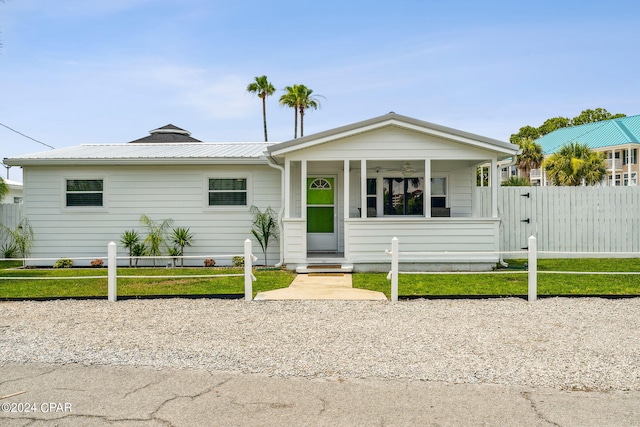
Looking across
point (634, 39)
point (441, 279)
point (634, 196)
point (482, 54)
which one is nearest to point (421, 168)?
point (441, 279)

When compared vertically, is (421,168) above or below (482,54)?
below

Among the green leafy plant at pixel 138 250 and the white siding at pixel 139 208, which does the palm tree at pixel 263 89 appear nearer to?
the white siding at pixel 139 208

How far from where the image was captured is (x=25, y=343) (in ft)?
19.0

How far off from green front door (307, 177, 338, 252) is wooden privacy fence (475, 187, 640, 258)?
4.28m

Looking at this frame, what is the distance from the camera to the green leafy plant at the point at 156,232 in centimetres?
1327

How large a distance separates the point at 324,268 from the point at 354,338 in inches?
226

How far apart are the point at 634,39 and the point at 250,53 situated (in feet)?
44.6

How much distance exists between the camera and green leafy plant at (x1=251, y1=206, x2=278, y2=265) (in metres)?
13.1

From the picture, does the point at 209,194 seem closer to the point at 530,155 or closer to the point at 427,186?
the point at 427,186

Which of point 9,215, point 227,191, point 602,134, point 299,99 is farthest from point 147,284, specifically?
point 602,134

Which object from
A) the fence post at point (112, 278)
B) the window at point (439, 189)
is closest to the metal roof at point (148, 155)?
the window at point (439, 189)

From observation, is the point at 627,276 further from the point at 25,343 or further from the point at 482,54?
the point at 25,343

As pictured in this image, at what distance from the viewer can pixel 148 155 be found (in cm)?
1341

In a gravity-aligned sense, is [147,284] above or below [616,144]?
below
